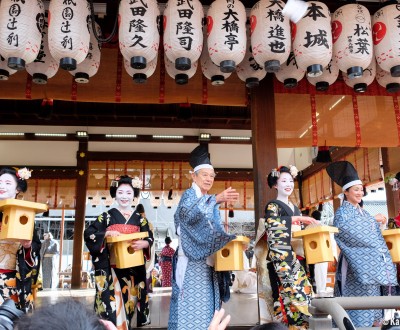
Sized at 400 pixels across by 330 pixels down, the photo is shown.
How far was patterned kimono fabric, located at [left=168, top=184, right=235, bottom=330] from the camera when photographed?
3.79m

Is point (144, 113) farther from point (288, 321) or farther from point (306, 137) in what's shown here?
point (288, 321)

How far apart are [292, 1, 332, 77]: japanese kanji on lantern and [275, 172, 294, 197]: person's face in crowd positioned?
1.03 metres

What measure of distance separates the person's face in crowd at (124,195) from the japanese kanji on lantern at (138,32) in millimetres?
1325

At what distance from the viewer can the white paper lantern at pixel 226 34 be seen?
408cm

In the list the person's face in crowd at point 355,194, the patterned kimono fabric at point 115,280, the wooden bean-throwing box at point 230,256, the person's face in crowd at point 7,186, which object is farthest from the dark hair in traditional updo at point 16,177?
the person's face in crowd at point 355,194

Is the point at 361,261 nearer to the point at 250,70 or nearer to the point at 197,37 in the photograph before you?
the point at 250,70

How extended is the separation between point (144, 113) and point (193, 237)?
649 cm

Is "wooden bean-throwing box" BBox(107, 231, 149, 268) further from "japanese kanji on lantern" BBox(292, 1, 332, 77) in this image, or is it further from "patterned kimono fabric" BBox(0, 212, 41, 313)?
"japanese kanji on lantern" BBox(292, 1, 332, 77)

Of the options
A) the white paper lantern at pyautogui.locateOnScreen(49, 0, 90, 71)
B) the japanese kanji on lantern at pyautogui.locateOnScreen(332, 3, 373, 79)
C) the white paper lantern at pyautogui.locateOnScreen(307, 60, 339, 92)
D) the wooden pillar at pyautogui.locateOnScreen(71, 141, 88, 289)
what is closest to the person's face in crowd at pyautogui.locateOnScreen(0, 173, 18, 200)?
the white paper lantern at pyautogui.locateOnScreen(49, 0, 90, 71)

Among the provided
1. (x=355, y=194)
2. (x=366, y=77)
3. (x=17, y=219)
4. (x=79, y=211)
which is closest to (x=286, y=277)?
(x=355, y=194)

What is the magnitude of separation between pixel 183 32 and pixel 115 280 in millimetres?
2551

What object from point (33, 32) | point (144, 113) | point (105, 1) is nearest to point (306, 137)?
point (105, 1)

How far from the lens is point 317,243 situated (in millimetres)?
3941

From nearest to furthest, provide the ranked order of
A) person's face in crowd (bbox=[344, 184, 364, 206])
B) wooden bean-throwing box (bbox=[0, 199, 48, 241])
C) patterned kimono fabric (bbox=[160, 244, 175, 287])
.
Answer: wooden bean-throwing box (bbox=[0, 199, 48, 241]) → person's face in crowd (bbox=[344, 184, 364, 206]) → patterned kimono fabric (bbox=[160, 244, 175, 287])
